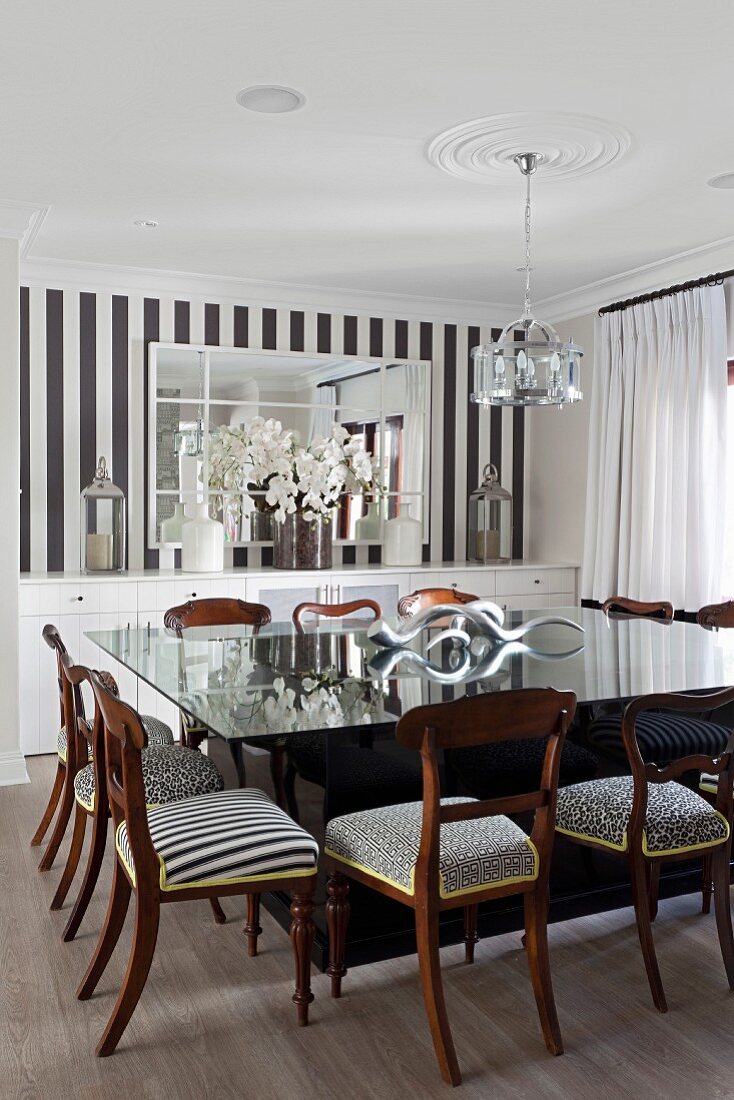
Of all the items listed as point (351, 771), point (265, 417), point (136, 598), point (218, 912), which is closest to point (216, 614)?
point (136, 598)

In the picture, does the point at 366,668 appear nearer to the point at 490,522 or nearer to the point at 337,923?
the point at 337,923

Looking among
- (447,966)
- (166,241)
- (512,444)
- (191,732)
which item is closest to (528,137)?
(166,241)

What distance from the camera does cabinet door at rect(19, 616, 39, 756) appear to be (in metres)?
4.80

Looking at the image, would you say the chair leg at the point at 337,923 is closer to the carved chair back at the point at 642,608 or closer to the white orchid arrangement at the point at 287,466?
the carved chair back at the point at 642,608

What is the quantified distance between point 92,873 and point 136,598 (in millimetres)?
2346

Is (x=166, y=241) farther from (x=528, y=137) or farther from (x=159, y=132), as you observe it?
(x=528, y=137)

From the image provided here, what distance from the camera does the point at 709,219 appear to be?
14.2 ft

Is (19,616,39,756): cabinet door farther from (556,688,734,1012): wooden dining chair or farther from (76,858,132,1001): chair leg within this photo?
(556,688,734,1012): wooden dining chair

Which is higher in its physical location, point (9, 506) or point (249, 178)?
point (249, 178)

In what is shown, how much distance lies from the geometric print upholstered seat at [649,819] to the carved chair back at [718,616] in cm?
169

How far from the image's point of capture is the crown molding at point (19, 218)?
4148 millimetres

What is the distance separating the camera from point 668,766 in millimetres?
2490

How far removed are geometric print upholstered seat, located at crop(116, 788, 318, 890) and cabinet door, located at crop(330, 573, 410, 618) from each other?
3.15 m

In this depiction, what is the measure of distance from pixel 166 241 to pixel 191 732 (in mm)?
2525
